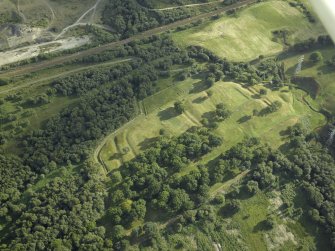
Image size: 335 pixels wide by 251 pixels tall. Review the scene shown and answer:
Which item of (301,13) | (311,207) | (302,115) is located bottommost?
(311,207)

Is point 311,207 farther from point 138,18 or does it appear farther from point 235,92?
point 138,18

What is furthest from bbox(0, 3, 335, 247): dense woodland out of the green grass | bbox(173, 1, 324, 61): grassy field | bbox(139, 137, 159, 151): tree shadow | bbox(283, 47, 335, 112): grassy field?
bbox(283, 47, 335, 112): grassy field

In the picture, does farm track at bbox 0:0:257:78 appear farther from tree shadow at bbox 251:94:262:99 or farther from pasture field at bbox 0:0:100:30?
tree shadow at bbox 251:94:262:99

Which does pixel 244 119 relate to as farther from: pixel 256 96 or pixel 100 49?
pixel 100 49

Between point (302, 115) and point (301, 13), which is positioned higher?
point (301, 13)

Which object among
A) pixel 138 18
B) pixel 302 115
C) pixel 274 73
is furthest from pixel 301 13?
pixel 138 18

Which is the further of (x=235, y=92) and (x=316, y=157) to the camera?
(x=235, y=92)
